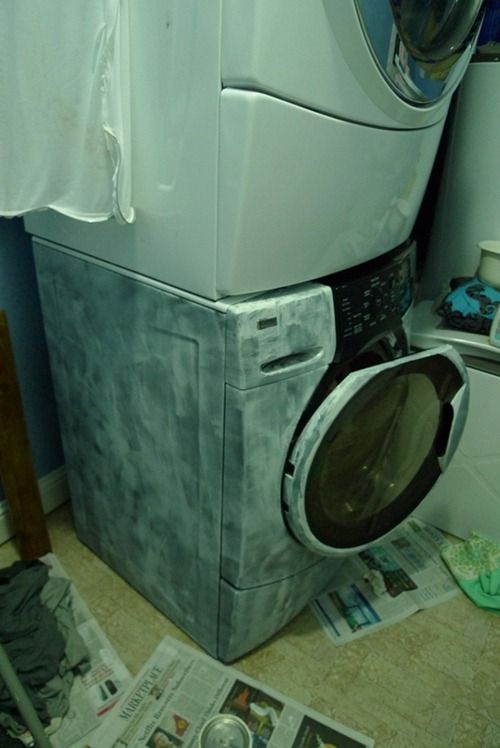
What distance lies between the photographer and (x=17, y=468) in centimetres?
119

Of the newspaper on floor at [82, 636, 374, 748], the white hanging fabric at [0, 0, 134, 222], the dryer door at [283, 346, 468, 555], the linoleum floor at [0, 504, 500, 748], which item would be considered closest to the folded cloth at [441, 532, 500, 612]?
the linoleum floor at [0, 504, 500, 748]

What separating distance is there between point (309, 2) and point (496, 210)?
3.26 feet

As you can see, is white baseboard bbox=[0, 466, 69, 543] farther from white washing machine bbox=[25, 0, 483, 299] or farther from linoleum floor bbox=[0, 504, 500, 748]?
white washing machine bbox=[25, 0, 483, 299]

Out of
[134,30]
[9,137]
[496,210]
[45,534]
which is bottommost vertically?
[45,534]

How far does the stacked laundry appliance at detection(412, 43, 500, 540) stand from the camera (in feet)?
4.09

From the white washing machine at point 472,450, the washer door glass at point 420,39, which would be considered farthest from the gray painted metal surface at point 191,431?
the white washing machine at point 472,450

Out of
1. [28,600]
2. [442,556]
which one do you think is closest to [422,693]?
[442,556]

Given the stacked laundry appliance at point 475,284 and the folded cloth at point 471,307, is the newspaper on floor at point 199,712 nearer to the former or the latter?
the stacked laundry appliance at point 475,284

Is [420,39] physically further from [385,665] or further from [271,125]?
[385,665]

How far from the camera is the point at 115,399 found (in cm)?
98

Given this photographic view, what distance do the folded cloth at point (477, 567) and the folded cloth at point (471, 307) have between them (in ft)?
1.83

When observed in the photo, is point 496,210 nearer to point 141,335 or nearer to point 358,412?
point 358,412

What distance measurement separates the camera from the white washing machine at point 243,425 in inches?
30.0

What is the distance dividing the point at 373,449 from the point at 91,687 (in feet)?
2.43
